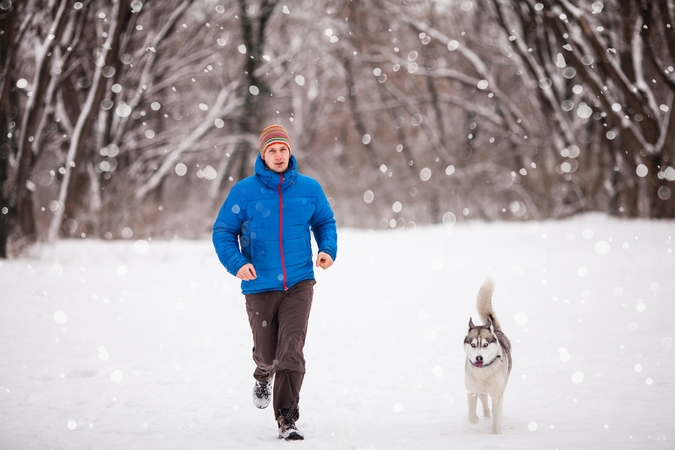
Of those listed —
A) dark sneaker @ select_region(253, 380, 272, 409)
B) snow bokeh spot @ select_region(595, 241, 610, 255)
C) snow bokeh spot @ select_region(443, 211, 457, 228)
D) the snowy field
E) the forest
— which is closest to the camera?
the snowy field

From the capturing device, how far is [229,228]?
416 cm

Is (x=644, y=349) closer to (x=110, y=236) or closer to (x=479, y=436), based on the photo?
(x=479, y=436)

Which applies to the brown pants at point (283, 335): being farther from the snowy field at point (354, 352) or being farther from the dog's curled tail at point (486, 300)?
the dog's curled tail at point (486, 300)

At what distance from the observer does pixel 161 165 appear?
18062mm

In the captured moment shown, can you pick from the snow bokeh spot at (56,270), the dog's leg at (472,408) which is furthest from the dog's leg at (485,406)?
the snow bokeh spot at (56,270)

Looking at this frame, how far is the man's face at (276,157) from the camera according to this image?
416cm

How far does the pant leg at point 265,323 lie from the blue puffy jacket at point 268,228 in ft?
0.23

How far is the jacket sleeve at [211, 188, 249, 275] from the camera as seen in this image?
407 cm

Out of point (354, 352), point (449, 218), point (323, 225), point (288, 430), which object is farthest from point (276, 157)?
point (449, 218)

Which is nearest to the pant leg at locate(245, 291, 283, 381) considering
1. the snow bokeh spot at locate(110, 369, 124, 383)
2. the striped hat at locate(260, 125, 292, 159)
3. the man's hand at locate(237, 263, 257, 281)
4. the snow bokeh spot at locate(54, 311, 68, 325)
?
the man's hand at locate(237, 263, 257, 281)

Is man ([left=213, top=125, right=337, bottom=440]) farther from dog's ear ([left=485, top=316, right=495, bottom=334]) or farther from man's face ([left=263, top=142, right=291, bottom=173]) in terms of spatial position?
dog's ear ([left=485, top=316, right=495, bottom=334])

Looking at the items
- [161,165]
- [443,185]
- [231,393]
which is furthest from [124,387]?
[443,185]

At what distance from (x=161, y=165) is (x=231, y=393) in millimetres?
13825

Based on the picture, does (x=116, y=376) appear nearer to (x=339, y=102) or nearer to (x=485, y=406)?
(x=485, y=406)
